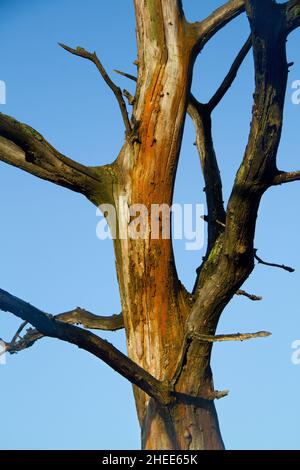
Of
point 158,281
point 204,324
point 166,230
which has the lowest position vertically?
point 204,324

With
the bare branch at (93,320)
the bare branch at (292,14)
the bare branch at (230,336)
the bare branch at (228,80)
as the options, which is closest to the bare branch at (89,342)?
the bare branch at (230,336)

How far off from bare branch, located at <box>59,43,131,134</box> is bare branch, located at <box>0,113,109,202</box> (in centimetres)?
44

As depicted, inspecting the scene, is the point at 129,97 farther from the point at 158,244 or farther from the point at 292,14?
the point at 292,14

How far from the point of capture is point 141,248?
5012 mm

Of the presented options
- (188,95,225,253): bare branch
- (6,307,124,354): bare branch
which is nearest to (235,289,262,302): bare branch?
(188,95,225,253): bare branch

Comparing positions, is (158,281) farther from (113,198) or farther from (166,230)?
(113,198)

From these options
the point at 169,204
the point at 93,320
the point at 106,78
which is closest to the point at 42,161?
the point at 106,78

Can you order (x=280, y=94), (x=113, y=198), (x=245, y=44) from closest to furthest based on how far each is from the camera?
(x=280, y=94) → (x=113, y=198) → (x=245, y=44)

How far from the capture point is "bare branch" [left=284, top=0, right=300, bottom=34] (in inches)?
168

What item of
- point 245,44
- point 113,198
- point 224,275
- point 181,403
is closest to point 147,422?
point 181,403

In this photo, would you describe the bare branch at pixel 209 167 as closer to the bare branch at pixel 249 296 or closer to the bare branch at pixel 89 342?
the bare branch at pixel 249 296

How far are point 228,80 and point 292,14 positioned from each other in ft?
Answer: 5.20

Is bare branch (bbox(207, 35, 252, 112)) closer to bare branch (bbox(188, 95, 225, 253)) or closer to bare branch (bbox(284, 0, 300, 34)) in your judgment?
bare branch (bbox(188, 95, 225, 253))
